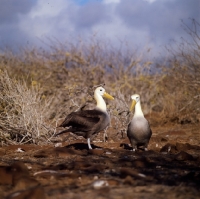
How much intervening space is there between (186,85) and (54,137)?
579cm

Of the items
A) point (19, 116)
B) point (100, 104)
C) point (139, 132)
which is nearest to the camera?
point (139, 132)

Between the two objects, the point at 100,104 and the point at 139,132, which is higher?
the point at 100,104

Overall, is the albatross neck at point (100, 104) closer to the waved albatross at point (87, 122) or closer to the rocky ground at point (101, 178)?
the waved albatross at point (87, 122)

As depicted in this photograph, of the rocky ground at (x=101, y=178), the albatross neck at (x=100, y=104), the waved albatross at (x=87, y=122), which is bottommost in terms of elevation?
the rocky ground at (x=101, y=178)

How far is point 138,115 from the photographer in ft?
26.0

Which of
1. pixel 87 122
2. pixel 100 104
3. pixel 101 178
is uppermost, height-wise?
pixel 100 104

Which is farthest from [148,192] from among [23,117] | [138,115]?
[23,117]

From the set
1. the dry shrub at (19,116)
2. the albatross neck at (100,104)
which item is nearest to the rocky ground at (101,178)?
the albatross neck at (100,104)

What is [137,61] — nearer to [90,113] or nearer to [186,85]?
[186,85]

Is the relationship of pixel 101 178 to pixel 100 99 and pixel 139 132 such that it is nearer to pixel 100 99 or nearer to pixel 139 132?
→ pixel 139 132

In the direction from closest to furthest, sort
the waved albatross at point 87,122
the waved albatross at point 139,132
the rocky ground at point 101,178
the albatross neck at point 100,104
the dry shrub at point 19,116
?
the rocky ground at point 101,178 < the waved albatross at point 139,132 < the waved albatross at point 87,122 < the albatross neck at point 100,104 < the dry shrub at point 19,116

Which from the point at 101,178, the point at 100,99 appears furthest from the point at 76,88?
→ the point at 101,178

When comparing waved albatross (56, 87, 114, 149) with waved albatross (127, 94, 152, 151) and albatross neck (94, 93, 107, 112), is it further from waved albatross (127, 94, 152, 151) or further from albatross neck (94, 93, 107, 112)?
waved albatross (127, 94, 152, 151)

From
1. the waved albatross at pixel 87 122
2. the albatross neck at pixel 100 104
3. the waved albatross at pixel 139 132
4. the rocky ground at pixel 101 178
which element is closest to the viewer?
the rocky ground at pixel 101 178
